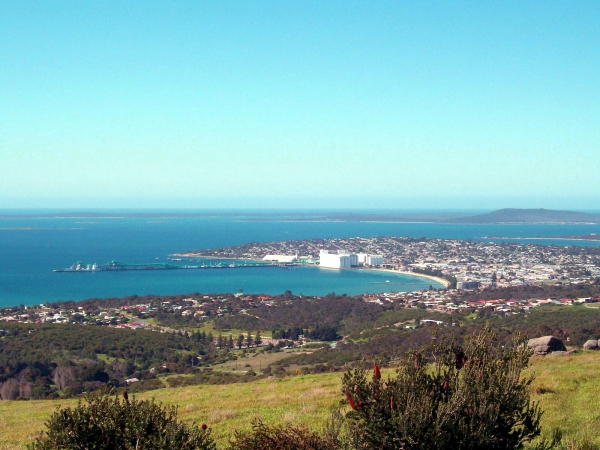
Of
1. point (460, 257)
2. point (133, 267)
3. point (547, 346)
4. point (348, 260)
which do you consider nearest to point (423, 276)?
point (348, 260)

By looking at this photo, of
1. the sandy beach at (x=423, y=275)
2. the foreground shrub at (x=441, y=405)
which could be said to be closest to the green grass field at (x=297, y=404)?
the foreground shrub at (x=441, y=405)

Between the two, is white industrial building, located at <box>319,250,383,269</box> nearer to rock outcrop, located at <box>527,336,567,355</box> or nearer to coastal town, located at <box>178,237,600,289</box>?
coastal town, located at <box>178,237,600,289</box>

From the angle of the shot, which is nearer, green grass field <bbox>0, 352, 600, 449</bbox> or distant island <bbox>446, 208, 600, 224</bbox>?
green grass field <bbox>0, 352, 600, 449</bbox>

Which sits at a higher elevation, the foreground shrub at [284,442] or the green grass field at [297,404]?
the foreground shrub at [284,442]

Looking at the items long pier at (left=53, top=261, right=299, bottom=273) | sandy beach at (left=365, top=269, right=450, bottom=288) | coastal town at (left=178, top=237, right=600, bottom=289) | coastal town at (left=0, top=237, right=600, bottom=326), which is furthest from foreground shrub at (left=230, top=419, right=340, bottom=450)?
long pier at (left=53, top=261, right=299, bottom=273)

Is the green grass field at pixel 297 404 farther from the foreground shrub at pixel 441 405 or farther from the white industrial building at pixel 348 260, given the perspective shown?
the white industrial building at pixel 348 260
